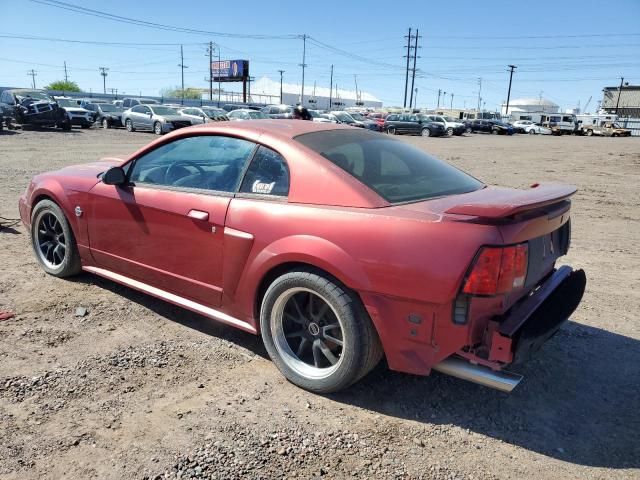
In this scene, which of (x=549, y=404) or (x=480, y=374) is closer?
(x=480, y=374)

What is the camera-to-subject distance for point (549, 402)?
2.97 m

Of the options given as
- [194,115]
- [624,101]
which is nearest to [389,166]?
[194,115]

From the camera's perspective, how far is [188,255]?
342 centimetres

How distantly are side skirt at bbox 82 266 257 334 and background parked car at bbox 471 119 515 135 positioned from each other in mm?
49824

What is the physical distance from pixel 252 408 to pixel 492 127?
2032 inches

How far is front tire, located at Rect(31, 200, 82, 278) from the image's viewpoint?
4363 millimetres

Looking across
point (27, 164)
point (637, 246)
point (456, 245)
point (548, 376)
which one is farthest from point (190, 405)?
point (27, 164)

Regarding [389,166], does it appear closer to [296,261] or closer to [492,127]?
[296,261]

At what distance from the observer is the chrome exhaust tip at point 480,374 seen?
2510mm

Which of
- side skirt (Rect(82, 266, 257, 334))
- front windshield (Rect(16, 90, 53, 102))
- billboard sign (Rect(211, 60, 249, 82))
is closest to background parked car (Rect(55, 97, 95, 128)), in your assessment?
front windshield (Rect(16, 90, 53, 102))

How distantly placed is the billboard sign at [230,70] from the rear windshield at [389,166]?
70.7 m

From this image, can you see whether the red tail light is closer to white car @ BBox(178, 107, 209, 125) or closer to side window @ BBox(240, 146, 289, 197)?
side window @ BBox(240, 146, 289, 197)

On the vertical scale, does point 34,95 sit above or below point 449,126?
above

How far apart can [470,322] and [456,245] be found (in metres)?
0.38
